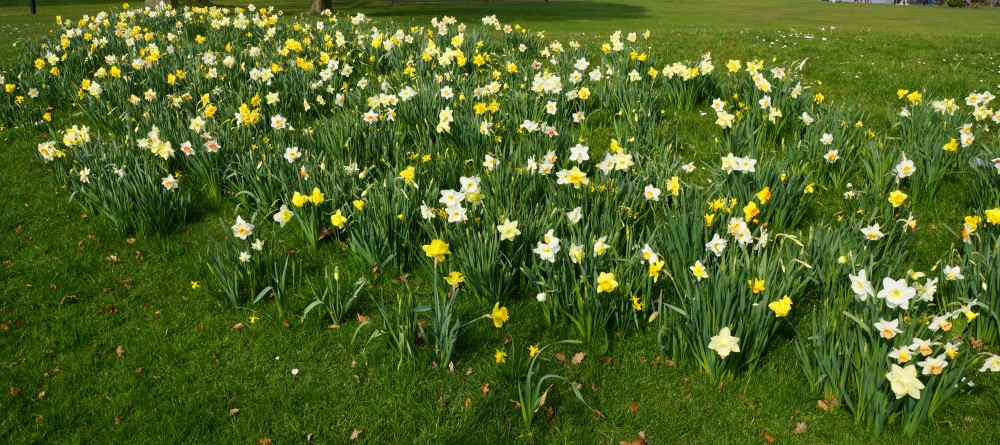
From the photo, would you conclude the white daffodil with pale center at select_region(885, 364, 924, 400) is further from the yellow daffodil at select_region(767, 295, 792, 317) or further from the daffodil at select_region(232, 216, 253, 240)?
the daffodil at select_region(232, 216, 253, 240)

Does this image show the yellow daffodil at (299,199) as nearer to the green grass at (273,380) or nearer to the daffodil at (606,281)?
the green grass at (273,380)

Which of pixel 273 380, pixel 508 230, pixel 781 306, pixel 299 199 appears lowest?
pixel 273 380

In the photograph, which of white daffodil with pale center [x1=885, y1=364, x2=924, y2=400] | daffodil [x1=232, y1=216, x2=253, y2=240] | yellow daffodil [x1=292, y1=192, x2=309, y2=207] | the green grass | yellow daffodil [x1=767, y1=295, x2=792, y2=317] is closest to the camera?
white daffodil with pale center [x1=885, y1=364, x2=924, y2=400]

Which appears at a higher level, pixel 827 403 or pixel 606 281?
pixel 606 281

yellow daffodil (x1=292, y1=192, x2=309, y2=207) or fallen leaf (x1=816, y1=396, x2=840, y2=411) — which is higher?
yellow daffodil (x1=292, y1=192, x2=309, y2=207)

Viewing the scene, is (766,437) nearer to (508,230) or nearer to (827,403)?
(827,403)

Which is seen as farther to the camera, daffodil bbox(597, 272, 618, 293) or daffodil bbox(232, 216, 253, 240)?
daffodil bbox(232, 216, 253, 240)

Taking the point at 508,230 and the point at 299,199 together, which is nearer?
the point at 508,230

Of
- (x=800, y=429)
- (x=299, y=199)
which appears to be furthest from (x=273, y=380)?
(x=800, y=429)

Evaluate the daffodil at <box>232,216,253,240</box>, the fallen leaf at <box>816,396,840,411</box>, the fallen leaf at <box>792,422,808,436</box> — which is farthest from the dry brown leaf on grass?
the daffodil at <box>232,216,253,240</box>

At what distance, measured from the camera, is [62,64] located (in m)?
9.06

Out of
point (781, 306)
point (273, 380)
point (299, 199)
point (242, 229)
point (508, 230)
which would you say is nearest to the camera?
point (781, 306)

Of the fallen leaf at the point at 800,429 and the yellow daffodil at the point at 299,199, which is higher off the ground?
the yellow daffodil at the point at 299,199

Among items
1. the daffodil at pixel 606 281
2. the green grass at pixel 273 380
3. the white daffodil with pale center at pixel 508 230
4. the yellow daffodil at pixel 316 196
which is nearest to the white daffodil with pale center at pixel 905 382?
the green grass at pixel 273 380
